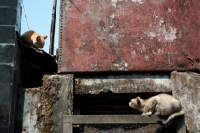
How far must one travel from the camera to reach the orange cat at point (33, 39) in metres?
9.27

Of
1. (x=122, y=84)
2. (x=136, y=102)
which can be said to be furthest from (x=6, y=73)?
(x=136, y=102)

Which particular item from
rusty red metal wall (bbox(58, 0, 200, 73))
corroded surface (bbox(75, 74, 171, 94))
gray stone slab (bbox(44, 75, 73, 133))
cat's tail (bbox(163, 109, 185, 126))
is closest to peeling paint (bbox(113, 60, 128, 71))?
rusty red metal wall (bbox(58, 0, 200, 73))

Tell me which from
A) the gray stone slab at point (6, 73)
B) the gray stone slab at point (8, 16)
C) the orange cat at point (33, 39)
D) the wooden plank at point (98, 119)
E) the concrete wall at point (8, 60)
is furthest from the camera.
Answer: the orange cat at point (33, 39)

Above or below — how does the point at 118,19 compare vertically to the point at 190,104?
above

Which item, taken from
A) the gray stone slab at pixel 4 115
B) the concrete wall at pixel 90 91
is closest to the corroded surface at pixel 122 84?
the concrete wall at pixel 90 91

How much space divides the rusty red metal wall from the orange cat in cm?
84

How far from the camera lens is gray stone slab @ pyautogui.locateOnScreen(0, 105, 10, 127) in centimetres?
750

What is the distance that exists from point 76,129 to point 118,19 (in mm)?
3348

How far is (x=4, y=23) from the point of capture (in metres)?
8.20

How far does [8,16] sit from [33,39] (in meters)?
1.24

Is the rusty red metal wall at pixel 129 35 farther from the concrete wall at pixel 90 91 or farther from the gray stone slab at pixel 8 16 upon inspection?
the gray stone slab at pixel 8 16

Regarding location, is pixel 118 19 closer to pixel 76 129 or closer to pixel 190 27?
pixel 190 27

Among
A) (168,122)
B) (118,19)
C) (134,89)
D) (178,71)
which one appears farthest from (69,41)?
(168,122)

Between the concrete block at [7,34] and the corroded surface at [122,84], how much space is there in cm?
172
